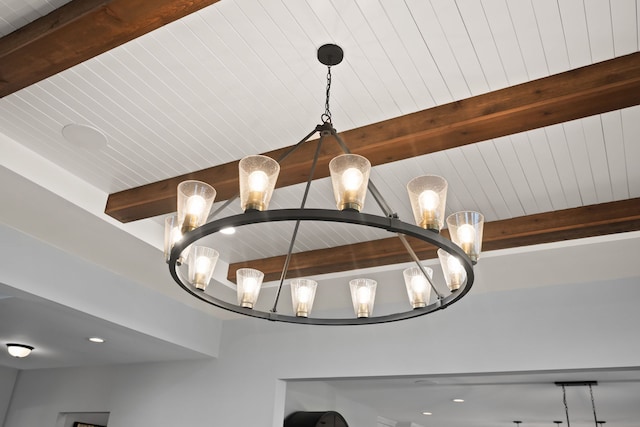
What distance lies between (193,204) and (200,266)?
0.39 m


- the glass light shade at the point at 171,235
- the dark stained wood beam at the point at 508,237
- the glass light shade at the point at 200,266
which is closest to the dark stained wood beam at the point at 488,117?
the glass light shade at the point at 200,266

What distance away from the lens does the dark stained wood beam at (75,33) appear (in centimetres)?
171

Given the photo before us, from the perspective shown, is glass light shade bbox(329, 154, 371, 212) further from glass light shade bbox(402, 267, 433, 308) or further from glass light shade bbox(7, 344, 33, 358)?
glass light shade bbox(7, 344, 33, 358)

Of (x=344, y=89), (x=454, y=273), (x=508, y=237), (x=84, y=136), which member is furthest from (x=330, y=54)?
(x=508, y=237)

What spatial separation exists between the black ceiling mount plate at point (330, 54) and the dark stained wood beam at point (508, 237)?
154 cm

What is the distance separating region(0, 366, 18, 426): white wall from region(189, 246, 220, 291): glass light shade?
5215 millimetres

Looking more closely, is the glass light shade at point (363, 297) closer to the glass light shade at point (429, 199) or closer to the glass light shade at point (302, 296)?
the glass light shade at point (302, 296)

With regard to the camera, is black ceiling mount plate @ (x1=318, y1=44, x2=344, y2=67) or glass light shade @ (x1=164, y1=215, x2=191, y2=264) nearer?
glass light shade @ (x1=164, y1=215, x2=191, y2=264)

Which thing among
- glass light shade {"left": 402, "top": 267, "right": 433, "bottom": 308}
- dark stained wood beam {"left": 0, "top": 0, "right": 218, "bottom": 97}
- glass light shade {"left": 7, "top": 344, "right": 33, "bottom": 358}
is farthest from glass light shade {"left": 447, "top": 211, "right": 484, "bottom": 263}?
glass light shade {"left": 7, "top": 344, "right": 33, "bottom": 358}

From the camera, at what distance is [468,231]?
1.81 metres

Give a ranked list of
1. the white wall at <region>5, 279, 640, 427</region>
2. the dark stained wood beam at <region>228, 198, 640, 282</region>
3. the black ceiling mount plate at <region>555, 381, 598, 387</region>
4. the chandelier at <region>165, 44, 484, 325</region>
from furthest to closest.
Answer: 1. the black ceiling mount plate at <region>555, 381, 598, 387</region>
2. the white wall at <region>5, 279, 640, 427</region>
3. the dark stained wood beam at <region>228, 198, 640, 282</region>
4. the chandelier at <region>165, 44, 484, 325</region>

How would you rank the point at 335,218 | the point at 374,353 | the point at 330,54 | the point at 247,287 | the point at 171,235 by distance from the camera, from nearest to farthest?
the point at 335,218 < the point at 171,235 < the point at 330,54 < the point at 247,287 < the point at 374,353

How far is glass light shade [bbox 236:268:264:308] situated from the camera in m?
2.23

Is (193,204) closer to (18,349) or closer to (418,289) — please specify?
(418,289)
